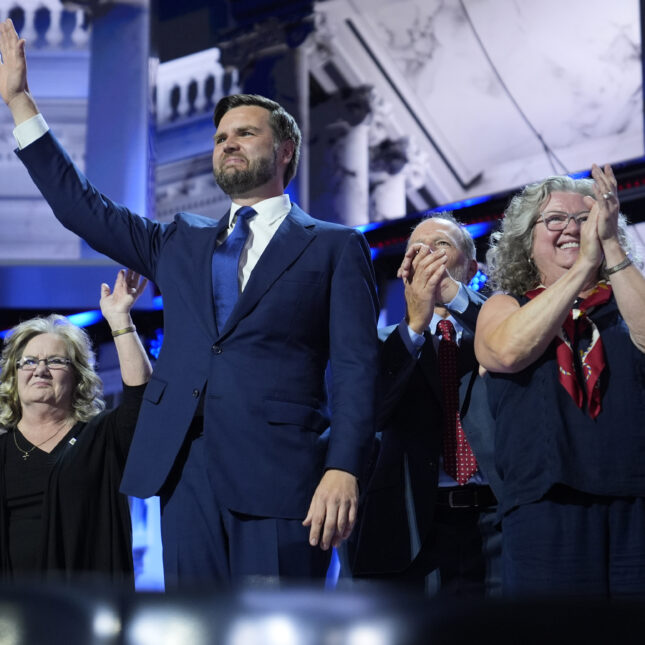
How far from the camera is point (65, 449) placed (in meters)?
2.45

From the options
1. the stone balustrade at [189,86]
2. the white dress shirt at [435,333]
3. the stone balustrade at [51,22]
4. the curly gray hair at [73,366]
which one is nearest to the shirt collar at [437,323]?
the white dress shirt at [435,333]

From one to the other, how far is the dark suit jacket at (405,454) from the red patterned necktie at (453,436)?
0.02 meters

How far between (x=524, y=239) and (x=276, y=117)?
21.4 inches

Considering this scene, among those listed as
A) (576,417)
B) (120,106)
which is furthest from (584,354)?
(120,106)

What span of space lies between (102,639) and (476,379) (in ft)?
5.65

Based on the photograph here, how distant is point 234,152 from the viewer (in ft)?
5.98

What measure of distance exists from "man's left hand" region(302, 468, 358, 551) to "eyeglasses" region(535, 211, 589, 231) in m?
0.67

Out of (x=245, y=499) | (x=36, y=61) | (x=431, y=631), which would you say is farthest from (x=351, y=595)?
(x=36, y=61)

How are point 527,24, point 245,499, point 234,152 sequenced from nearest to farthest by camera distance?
point 245,499 < point 234,152 < point 527,24

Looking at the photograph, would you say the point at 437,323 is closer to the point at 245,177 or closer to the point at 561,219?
the point at 561,219

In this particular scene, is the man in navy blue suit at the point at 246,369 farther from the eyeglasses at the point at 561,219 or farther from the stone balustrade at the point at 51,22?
the stone balustrade at the point at 51,22

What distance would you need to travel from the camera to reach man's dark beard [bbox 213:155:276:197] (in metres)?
1.80

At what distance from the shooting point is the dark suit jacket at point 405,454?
212 centimetres

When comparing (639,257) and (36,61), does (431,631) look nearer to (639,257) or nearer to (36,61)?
(639,257)
